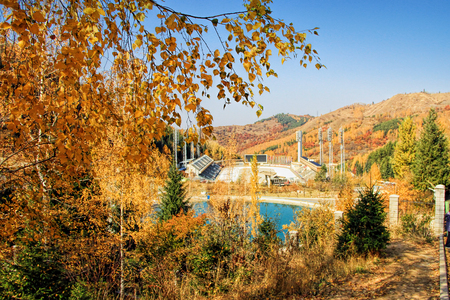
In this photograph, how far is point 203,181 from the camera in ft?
105

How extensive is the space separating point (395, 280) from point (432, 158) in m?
14.6

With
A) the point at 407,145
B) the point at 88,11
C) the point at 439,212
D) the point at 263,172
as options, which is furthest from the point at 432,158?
the point at 88,11

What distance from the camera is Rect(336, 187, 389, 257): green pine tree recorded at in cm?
552

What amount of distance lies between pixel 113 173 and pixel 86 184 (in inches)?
86.9

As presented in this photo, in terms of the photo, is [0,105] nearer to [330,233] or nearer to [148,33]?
[148,33]

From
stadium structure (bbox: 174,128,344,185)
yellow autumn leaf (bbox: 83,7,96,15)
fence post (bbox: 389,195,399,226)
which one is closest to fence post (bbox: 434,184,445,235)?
fence post (bbox: 389,195,399,226)

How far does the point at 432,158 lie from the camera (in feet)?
50.2

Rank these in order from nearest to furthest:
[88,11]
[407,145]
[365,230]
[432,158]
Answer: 1. [88,11]
2. [365,230]
3. [432,158]
4. [407,145]

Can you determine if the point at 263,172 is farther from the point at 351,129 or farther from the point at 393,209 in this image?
the point at 351,129

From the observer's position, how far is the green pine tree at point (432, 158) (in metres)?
15.1

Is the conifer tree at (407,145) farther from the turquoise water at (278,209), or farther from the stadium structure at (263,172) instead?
the stadium structure at (263,172)

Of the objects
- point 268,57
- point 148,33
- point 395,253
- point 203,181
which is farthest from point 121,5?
point 203,181

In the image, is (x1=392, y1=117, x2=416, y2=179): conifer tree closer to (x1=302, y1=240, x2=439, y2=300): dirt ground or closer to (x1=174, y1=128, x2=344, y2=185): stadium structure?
(x1=174, y1=128, x2=344, y2=185): stadium structure

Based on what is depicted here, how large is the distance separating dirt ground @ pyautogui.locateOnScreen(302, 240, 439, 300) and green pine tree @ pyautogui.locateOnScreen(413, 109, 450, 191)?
11918mm
